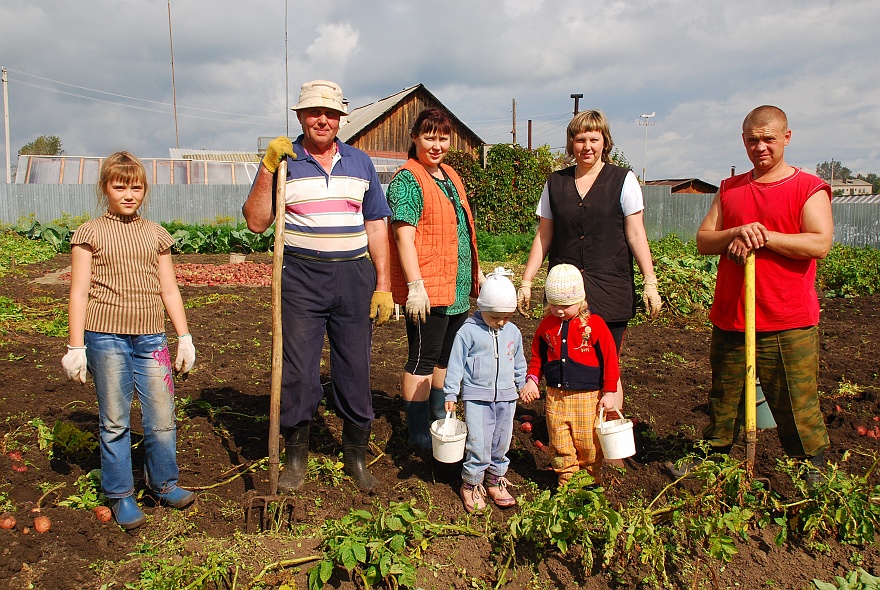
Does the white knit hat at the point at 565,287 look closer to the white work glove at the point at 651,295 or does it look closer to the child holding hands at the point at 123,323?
Answer: the white work glove at the point at 651,295

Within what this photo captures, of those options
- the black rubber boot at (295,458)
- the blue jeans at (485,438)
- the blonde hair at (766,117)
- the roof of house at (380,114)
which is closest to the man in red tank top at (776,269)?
the blonde hair at (766,117)

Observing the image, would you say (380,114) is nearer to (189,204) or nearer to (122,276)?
(189,204)

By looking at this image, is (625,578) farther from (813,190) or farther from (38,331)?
(38,331)

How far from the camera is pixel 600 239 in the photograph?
3.49m

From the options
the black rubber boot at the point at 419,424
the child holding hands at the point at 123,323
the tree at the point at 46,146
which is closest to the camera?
the child holding hands at the point at 123,323

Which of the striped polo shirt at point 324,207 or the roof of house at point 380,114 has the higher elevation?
the roof of house at point 380,114

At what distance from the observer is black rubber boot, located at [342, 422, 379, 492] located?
3539 mm

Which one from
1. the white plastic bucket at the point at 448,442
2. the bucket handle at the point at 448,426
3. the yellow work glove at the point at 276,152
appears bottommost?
the white plastic bucket at the point at 448,442

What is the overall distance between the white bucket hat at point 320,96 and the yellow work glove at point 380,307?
3.07 feet

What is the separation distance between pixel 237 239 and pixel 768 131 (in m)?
14.5

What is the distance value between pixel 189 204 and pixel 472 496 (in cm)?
1837

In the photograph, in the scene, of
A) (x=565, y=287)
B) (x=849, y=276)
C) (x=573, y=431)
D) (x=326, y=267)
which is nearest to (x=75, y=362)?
(x=326, y=267)

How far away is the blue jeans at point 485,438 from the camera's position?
3.21 metres

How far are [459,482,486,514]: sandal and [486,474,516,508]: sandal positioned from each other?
5cm
